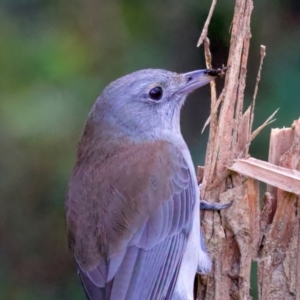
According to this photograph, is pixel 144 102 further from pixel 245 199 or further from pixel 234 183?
pixel 245 199

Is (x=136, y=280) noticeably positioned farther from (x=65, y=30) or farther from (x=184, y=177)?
(x=65, y=30)

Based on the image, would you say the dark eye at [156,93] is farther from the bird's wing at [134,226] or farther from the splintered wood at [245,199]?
the splintered wood at [245,199]

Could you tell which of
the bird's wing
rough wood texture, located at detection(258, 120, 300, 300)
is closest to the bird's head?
the bird's wing

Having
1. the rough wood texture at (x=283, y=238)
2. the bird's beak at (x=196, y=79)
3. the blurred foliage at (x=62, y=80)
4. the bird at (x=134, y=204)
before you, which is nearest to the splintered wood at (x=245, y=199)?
the rough wood texture at (x=283, y=238)

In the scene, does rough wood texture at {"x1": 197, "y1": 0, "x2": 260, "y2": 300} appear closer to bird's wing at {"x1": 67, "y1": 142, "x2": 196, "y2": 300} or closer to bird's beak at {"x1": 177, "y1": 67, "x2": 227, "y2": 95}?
bird's wing at {"x1": 67, "y1": 142, "x2": 196, "y2": 300}

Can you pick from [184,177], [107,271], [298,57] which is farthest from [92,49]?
[107,271]

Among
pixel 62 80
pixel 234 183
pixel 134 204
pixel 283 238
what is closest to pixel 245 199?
pixel 234 183

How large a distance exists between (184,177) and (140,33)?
2254mm

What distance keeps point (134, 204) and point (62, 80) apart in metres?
1.92

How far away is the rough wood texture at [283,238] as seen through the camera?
4.03 meters

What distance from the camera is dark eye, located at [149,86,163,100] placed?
4883 mm

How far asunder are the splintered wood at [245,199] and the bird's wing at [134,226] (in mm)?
216

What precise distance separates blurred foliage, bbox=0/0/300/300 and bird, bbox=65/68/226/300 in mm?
1264

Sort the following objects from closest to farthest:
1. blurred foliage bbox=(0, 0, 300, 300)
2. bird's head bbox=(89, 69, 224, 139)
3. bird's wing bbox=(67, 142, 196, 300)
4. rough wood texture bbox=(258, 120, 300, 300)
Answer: rough wood texture bbox=(258, 120, 300, 300)
bird's wing bbox=(67, 142, 196, 300)
bird's head bbox=(89, 69, 224, 139)
blurred foliage bbox=(0, 0, 300, 300)
